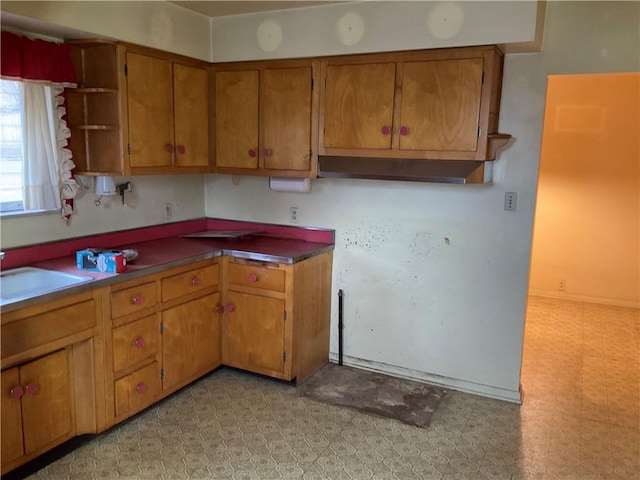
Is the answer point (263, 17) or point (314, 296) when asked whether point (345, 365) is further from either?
point (263, 17)

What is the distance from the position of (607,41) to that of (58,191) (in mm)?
3077

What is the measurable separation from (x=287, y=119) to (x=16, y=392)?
82.6 inches

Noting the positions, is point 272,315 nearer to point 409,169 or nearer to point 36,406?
point 409,169

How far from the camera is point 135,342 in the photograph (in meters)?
2.76

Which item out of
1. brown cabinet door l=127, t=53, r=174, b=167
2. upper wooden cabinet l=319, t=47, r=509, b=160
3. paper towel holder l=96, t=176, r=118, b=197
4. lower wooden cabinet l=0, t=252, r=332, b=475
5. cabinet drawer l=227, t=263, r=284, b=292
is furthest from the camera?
cabinet drawer l=227, t=263, r=284, b=292

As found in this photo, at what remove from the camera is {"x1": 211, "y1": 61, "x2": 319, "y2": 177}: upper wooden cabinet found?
3.25m

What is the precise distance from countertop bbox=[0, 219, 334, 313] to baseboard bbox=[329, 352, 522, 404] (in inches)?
32.5

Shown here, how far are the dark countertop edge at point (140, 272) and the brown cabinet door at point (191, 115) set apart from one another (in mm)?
655

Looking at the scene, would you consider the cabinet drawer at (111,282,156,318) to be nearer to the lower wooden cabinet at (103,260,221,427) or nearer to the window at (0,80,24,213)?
the lower wooden cabinet at (103,260,221,427)

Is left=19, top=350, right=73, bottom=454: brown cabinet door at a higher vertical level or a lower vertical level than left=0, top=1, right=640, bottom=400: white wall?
lower

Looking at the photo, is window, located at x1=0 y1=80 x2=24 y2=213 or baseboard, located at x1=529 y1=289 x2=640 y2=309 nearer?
window, located at x1=0 y1=80 x2=24 y2=213

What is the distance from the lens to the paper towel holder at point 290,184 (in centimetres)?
346

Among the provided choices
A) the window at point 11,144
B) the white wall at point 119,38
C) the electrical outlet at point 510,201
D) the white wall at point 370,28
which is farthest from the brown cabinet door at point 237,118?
the electrical outlet at point 510,201

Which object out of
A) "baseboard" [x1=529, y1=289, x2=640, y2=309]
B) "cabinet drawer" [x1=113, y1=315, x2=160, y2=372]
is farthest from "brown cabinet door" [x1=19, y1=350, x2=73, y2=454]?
"baseboard" [x1=529, y1=289, x2=640, y2=309]
